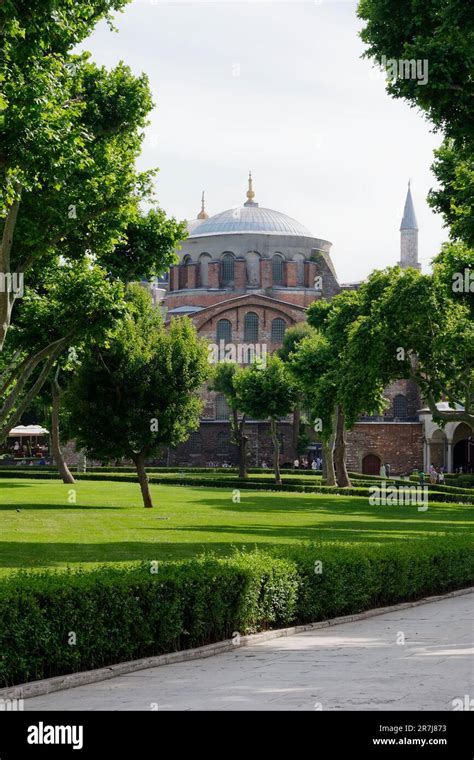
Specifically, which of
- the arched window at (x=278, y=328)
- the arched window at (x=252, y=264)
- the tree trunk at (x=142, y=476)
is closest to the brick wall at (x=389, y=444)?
the arched window at (x=278, y=328)

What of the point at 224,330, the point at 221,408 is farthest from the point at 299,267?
the point at 221,408

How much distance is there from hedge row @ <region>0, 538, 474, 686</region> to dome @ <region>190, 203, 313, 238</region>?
229ft

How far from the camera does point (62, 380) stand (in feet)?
145

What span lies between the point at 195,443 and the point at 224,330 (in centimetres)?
787

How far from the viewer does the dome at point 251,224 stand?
278 ft

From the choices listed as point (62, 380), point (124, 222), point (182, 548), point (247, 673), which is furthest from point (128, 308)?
point (62, 380)

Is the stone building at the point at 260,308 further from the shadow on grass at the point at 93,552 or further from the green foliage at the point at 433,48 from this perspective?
the green foliage at the point at 433,48

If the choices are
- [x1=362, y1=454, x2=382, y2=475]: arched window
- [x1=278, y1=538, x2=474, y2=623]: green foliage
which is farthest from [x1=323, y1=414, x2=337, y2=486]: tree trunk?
[x1=278, y1=538, x2=474, y2=623]: green foliage

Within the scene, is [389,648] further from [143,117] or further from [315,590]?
[143,117]

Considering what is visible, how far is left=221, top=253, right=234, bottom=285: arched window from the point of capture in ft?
276

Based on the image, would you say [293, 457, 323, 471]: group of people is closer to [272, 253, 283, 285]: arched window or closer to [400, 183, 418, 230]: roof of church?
[272, 253, 283, 285]: arched window

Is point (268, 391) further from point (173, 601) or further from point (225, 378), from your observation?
point (173, 601)

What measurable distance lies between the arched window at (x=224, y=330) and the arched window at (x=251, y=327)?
3.55 feet

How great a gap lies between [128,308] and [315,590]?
31.4ft
